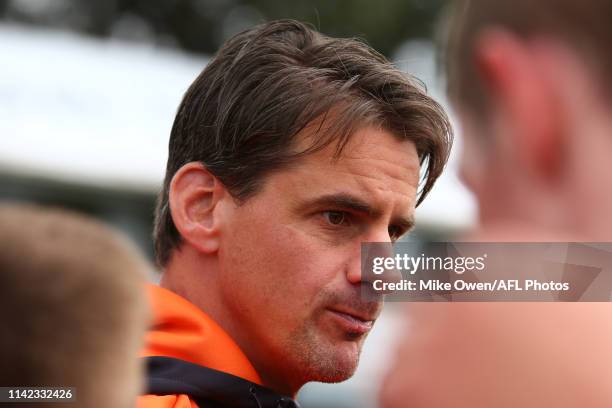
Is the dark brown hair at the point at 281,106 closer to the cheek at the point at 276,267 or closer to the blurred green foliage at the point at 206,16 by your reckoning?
the cheek at the point at 276,267

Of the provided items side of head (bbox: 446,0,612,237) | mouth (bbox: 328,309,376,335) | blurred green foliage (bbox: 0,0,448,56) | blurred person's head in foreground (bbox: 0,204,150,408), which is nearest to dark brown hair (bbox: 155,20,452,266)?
mouth (bbox: 328,309,376,335)

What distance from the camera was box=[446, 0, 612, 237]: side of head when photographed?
2.34ft

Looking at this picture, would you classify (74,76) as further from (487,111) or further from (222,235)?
(487,111)

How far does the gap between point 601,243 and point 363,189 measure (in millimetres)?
1662

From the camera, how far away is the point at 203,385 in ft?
7.29

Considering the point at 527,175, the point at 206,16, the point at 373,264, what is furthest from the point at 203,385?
the point at 206,16

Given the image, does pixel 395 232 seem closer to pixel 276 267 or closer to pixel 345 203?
pixel 345 203

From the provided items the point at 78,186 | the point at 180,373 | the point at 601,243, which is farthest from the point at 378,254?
the point at 78,186

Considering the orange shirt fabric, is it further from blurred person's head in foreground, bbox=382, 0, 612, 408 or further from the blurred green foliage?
the blurred green foliage

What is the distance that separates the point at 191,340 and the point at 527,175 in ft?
5.53

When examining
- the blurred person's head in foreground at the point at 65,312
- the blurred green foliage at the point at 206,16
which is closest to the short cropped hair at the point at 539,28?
the blurred person's head in foreground at the point at 65,312

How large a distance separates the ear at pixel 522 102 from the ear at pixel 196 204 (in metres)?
1.88

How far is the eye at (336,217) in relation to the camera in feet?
8.13

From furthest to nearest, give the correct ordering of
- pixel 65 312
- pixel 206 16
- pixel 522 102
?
pixel 206 16, pixel 65 312, pixel 522 102
